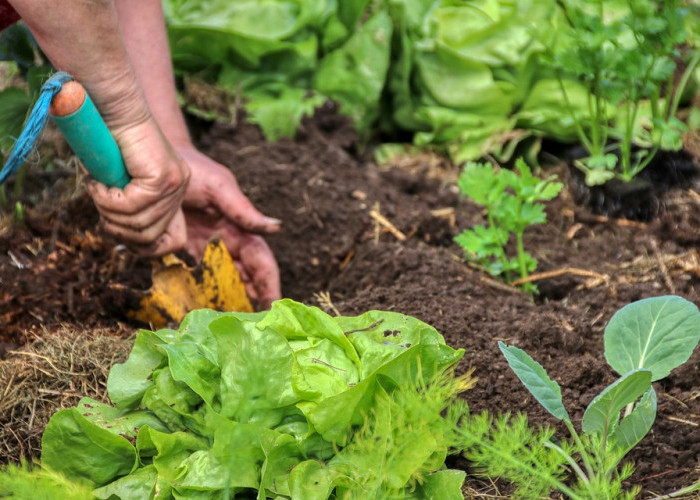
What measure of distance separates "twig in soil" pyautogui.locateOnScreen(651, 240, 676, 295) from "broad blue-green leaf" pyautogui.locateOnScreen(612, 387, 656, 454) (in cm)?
85

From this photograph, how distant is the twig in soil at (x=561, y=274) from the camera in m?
2.28

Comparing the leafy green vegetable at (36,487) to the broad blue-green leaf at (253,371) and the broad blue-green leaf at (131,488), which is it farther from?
the broad blue-green leaf at (253,371)

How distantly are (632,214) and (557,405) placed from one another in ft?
4.82

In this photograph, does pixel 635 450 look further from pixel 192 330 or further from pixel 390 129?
pixel 390 129

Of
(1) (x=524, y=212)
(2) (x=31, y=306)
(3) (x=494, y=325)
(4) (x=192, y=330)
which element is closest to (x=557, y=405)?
(3) (x=494, y=325)

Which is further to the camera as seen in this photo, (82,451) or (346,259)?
(346,259)

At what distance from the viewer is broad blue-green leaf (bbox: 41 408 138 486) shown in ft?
4.56

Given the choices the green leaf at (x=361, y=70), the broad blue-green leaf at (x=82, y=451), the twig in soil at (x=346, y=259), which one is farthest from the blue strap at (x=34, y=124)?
the green leaf at (x=361, y=70)

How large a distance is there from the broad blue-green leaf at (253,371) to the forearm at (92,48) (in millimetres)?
718

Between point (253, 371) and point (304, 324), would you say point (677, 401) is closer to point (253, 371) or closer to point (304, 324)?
point (304, 324)

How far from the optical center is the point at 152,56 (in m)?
2.32

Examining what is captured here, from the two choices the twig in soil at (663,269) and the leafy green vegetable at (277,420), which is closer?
the leafy green vegetable at (277,420)

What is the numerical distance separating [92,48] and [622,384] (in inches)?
49.2

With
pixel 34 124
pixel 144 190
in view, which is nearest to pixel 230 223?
pixel 144 190
